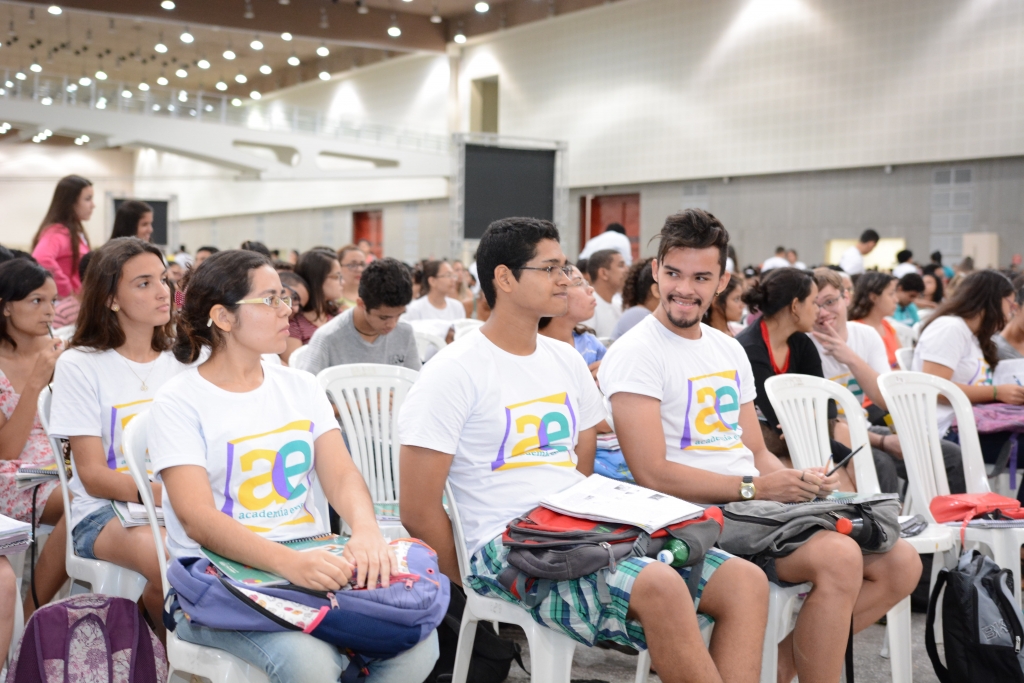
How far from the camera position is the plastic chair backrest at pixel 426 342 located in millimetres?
5116

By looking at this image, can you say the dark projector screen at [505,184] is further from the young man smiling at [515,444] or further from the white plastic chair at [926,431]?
the young man smiling at [515,444]

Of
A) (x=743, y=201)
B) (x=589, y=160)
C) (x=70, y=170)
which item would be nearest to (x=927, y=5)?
(x=743, y=201)

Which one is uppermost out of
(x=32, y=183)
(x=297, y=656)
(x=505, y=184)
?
(x=32, y=183)

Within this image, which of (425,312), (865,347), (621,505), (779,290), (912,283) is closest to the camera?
(621,505)

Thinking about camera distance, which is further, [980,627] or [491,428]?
[980,627]

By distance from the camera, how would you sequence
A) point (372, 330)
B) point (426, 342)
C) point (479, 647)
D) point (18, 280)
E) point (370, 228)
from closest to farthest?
point (479, 647) < point (18, 280) < point (372, 330) < point (426, 342) < point (370, 228)

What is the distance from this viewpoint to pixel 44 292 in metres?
2.98

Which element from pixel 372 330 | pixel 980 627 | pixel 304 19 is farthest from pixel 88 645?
pixel 304 19

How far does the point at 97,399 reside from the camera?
2467 mm

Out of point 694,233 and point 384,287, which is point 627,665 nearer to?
point 694,233

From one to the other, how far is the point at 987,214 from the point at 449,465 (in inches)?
505

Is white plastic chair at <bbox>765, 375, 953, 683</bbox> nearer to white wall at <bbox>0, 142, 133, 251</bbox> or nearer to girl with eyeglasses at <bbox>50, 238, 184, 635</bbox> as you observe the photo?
girl with eyeglasses at <bbox>50, 238, 184, 635</bbox>

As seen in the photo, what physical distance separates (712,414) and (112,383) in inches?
65.9

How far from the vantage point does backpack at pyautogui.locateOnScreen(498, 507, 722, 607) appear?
1970 mm
